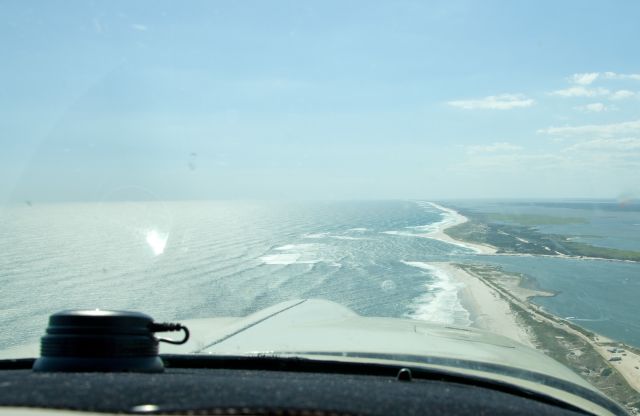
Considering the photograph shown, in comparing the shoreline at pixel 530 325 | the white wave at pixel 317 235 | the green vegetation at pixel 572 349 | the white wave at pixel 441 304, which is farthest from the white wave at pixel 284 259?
the white wave at pixel 317 235

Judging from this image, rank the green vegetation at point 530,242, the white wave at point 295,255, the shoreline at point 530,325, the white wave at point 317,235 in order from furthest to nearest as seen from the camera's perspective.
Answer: the white wave at point 317,235 → the green vegetation at point 530,242 → the white wave at point 295,255 → the shoreline at point 530,325

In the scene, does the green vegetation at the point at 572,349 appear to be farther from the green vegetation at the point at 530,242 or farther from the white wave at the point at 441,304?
the green vegetation at the point at 530,242

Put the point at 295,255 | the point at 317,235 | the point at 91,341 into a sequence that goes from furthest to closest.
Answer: the point at 317,235 → the point at 295,255 → the point at 91,341

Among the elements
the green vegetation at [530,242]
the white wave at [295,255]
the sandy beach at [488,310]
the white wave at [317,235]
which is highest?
the green vegetation at [530,242]

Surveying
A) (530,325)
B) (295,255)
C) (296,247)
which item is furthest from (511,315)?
(296,247)

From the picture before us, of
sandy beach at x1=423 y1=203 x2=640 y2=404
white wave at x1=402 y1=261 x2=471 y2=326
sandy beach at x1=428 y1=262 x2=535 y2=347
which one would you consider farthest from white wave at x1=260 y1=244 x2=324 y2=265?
sandy beach at x1=428 y1=262 x2=535 y2=347

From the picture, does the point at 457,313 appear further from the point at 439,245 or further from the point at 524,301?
the point at 439,245

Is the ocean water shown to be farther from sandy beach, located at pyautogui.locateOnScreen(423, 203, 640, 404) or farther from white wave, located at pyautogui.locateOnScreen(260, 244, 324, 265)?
sandy beach, located at pyautogui.locateOnScreen(423, 203, 640, 404)

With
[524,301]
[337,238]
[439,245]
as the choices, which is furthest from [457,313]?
[337,238]

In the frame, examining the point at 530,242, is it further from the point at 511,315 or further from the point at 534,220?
the point at 534,220
